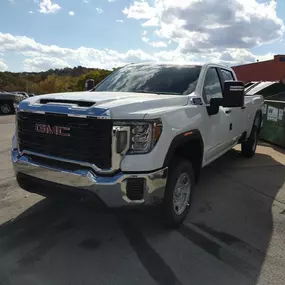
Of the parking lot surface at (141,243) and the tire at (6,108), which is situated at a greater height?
the parking lot surface at (141,243)

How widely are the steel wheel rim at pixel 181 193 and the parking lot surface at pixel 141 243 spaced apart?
0.77 ft

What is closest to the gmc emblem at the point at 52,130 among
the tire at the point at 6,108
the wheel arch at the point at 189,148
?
the wheel arch at the point at 189,148

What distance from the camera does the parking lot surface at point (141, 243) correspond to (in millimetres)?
2912

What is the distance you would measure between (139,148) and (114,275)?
3.79ft

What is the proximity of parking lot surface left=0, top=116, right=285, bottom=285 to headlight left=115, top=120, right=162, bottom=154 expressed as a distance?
2.09 feet

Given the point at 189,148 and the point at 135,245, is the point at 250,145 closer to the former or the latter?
the point at 189,148

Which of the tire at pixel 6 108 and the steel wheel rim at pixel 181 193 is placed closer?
the steel wheel rim at pixel 181 193

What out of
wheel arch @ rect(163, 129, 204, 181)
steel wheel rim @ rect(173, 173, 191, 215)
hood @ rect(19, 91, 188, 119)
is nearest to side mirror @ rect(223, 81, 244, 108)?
wheel arch @ rect(163, 129, 204, 181)

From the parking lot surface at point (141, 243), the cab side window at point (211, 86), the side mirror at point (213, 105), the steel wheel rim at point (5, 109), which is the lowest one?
the steel wheel rim at point (5, 109)

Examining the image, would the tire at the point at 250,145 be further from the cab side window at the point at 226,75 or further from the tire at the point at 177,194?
the tire at the point at 177,194

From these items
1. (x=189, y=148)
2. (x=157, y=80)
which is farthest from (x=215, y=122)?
(x=157, y=80)

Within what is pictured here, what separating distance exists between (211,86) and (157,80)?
861mm

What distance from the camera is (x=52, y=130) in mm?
3322

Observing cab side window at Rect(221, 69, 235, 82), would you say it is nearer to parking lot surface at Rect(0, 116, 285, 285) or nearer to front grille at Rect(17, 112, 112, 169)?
parking lot surface at Rect(0, 116, 285, 285)
